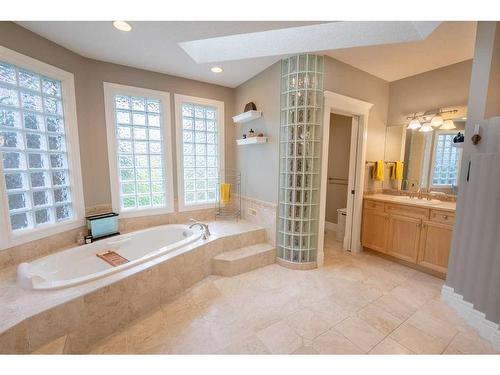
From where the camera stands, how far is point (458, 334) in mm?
A: 1636

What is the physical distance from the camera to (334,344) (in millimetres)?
1537

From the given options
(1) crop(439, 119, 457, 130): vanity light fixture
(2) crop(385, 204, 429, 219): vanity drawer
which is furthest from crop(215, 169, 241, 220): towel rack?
(1) crop(439, 119, 457, 130): vanity light fixture

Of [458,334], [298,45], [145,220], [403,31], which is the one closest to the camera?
[458,334]

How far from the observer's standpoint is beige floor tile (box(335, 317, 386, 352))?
155 cm

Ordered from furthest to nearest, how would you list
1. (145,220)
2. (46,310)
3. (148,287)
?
(145,220) → (148,287) → (46,310)

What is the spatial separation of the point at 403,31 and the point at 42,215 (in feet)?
13.5

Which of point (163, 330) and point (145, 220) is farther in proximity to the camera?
point (145, 220)

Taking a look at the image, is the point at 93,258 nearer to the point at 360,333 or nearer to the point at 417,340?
the point at 360,333

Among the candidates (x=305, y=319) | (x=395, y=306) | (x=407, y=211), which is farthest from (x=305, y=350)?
(x=407, y=211)

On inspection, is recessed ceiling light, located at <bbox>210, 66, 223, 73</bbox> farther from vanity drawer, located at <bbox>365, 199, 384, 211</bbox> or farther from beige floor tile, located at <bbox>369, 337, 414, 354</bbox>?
beige floor tile, located at <bbox>369, 337, 414, 354</bbox>

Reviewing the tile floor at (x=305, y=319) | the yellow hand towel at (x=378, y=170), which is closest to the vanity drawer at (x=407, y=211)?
the yellow hand towel at (x=378, y=170)

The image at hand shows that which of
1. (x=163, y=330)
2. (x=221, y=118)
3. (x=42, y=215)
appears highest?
(x=221, y=118)
